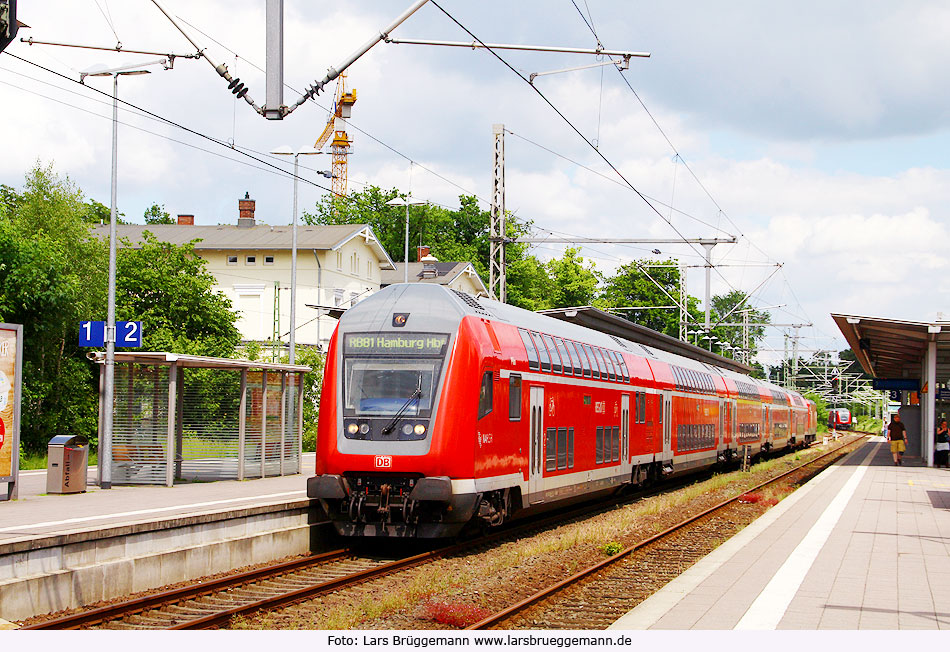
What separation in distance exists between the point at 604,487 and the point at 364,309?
7.25 m

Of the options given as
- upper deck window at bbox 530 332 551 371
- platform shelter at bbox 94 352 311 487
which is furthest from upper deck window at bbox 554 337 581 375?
platform shelter at bbox 94 352 311 487

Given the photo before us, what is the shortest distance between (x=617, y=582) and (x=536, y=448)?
165 inches

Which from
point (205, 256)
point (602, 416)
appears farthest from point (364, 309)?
point (205, 256)

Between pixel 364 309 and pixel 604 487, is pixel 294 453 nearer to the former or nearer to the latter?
pixel 604 487

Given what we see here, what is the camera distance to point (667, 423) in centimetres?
2556

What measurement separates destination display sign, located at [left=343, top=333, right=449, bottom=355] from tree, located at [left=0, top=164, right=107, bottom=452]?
20.6 meters

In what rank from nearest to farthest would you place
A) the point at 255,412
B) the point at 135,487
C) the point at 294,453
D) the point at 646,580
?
the point at 646,580, the point at 135,487, the point at 255,412, the point at 294,453

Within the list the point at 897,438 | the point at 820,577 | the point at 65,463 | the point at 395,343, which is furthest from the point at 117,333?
the point at 897,438

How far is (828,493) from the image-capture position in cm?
2295

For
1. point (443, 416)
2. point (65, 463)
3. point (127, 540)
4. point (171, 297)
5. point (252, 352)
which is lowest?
point (127, 540)

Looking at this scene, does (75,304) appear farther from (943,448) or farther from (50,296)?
(943,448)

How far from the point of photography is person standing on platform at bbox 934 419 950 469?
33.2 meters

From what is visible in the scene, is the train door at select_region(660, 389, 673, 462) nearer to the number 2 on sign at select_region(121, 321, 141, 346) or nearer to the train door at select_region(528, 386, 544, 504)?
the train door at select_region(528, 386, 544, 504)

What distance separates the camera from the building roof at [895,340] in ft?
98.1
